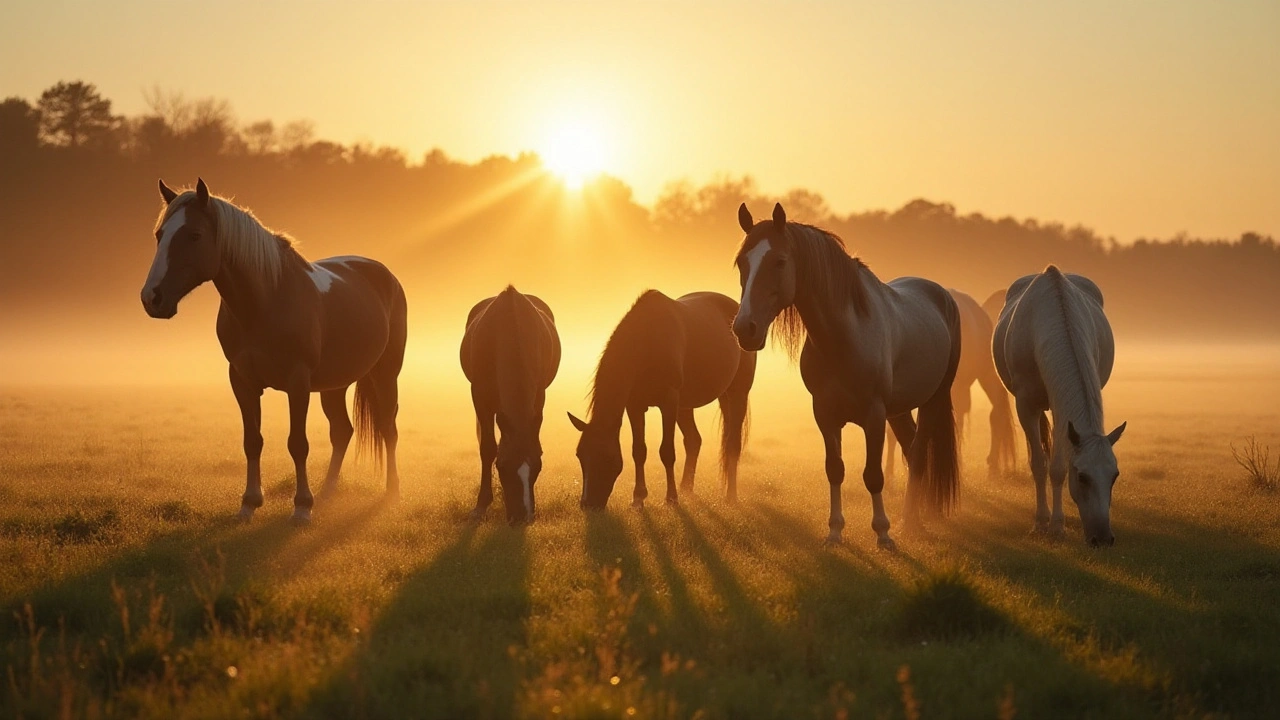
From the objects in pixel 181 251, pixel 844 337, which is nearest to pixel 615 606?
pixel 844 337

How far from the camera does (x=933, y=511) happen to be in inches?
386

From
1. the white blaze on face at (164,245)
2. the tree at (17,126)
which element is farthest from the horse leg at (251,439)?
the tree at (17,126)

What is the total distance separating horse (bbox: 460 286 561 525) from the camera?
9.07 metres

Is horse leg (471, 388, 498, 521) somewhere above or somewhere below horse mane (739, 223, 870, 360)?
below

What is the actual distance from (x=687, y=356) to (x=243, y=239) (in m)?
4.69

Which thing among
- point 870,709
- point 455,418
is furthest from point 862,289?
point 455,418

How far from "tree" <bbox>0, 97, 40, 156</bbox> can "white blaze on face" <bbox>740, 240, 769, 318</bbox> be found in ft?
226

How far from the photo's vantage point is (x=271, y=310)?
363 inches

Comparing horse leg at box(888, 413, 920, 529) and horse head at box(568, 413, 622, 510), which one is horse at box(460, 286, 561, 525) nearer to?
horse head at box(568, 413, 622, 510)

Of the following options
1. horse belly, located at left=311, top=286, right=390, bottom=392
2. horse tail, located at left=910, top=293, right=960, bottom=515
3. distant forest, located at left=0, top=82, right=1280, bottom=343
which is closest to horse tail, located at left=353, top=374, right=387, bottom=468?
horse belly, located at left=311, top=286, right=390, bottom=392

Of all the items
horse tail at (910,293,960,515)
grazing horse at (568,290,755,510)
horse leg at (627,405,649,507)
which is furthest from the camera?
horse leg at (627,405,649,507)

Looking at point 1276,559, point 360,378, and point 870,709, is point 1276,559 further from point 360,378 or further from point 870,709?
point 360,378

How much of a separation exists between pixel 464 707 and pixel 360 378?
765 centimetres

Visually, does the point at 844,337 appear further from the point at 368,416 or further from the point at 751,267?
the point at 368,416
